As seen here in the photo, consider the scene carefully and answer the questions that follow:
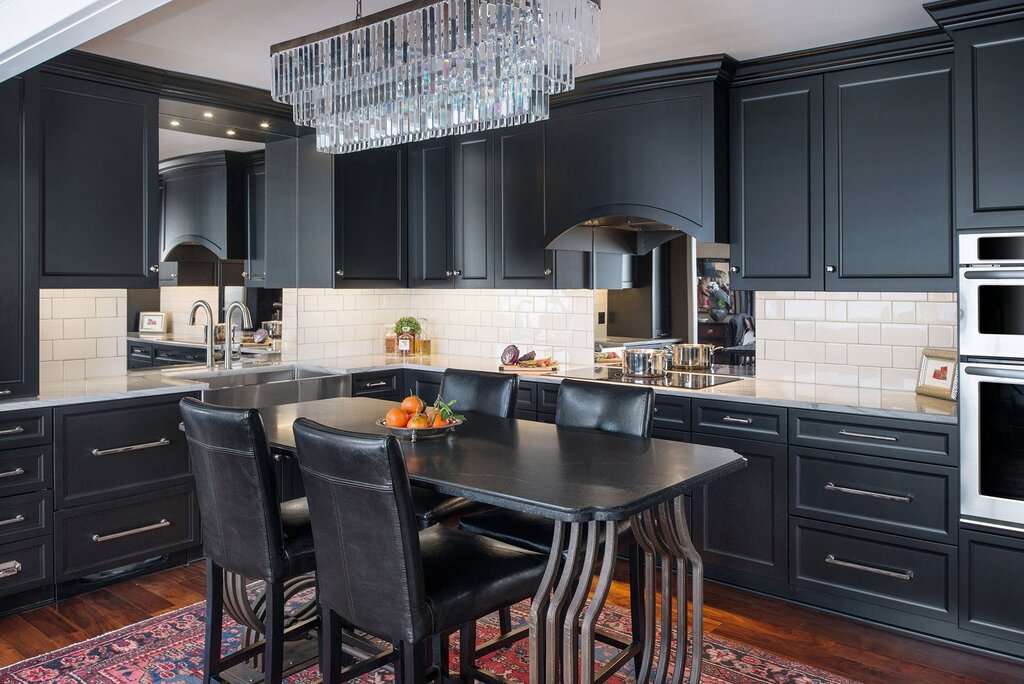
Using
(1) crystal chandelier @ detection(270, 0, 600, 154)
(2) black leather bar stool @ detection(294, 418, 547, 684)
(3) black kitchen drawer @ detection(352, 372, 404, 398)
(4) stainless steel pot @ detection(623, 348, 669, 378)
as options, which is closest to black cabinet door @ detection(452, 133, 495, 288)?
(3) black kitchen drawer @ detection(352, 372, 404, 398)

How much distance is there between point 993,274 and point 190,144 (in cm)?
429

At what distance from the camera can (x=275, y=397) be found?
15.8 feet

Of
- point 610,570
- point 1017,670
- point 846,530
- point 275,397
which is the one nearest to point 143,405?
point 275,397

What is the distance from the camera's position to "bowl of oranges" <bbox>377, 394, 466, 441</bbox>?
2887 millimetres

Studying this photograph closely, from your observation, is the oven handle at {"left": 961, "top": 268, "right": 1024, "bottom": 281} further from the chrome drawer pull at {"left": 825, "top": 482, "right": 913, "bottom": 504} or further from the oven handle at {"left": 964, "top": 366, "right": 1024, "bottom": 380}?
the chrome drawer pull at {"left": 825, "top": 482, "right": 913, "bottom": 504}

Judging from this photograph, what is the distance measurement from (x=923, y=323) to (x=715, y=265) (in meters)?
1.10

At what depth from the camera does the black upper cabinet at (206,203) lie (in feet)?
15.5

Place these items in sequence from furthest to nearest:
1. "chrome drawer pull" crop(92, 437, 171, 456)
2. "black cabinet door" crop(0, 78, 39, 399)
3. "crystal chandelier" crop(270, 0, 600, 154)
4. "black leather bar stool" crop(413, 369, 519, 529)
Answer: "chrome drawer pull" crop(92, 437, 171, 456) → "black cabinet door" crop(0, 78, 39, 399) → "black leather bar stool" crop(413, 369, 519, 529) → "crystal chandelier" crop(270, 0, 600, 154)

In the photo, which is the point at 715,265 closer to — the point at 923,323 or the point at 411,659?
the point at 923,323

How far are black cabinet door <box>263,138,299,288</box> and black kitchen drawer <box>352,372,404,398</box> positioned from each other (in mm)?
829

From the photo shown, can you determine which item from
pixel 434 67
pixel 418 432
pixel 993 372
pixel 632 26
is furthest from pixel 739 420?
pixel 434 67

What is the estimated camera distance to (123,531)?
157 inches

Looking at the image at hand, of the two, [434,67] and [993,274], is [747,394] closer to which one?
[993,274]

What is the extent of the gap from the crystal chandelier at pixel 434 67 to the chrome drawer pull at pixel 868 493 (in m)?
2.03
